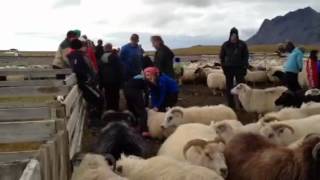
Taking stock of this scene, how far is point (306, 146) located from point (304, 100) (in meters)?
7.04

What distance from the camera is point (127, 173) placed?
21.0 ft

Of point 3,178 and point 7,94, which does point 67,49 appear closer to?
point 7,94

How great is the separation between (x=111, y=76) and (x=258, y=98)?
4.04 metres

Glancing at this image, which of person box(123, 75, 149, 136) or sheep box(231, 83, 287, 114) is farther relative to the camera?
sheep box(231, 83, 287, 114)

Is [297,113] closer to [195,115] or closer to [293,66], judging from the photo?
[195,115]

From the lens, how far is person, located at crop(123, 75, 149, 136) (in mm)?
11492

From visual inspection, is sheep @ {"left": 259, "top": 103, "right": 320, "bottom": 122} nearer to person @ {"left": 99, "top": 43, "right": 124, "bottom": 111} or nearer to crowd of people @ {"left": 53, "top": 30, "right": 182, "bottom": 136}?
crowd of people @ {"left": 53, "top": 30, "right": 182, "bottom": 136}

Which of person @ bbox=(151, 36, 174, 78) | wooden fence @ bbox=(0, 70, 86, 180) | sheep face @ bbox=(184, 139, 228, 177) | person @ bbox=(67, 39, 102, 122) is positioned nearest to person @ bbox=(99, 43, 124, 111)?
person @ bbox=(151, 36, 174, 78)

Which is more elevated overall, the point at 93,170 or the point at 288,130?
the point at 93,170

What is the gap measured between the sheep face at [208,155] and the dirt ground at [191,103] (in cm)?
230

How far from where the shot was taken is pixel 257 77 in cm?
2659

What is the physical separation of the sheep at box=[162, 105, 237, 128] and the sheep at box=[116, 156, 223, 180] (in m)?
4.18

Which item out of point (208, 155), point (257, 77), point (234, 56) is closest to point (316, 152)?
point (208, 155)

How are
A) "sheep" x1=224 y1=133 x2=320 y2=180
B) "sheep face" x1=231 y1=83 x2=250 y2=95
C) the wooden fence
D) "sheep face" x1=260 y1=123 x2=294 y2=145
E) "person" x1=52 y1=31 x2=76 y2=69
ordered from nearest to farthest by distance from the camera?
the wooden fence
"sheep" x1=224 y1=133 x2=320 y2=180
"sheep face" x1=260 y1=123 x2=294 y2=145
"person" x1=52 y1=31 x2=76 y2=69
"sheep face" x1=231 y1=83 x2=250 y2=95
